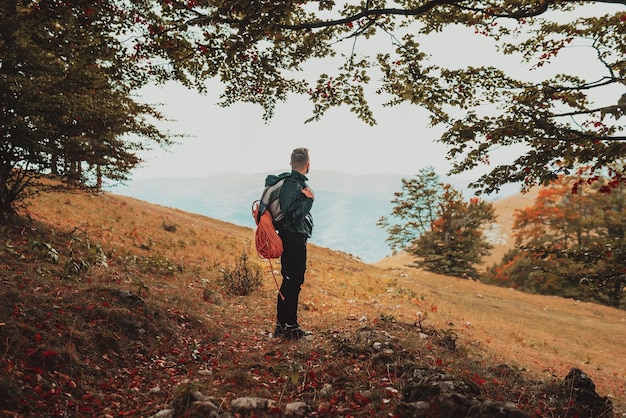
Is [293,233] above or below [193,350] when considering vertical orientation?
above

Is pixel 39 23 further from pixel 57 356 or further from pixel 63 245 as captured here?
pixel 63 245

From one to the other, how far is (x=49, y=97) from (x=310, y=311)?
8174mm

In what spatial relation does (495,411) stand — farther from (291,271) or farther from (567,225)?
(567,225)

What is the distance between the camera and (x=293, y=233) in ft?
20.6

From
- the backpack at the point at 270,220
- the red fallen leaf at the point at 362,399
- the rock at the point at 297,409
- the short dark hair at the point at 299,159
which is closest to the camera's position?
the rock at the point at 297,409

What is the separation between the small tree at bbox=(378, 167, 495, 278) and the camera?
134 ft

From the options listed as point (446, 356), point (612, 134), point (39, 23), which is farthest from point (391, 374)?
point (39, 23)

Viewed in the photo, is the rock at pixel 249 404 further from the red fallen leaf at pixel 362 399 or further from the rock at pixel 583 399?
the rock at pixel 583 399

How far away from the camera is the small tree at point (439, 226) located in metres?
41.0

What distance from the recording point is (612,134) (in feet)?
22.2

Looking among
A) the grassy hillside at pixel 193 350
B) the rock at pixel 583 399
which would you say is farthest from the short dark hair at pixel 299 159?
the rock at pixel 583 399

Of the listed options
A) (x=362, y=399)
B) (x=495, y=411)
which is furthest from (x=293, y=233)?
(x=495, y=411)

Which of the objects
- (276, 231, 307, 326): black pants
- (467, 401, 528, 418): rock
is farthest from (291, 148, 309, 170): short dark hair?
(467, 401, 528, 418): rock

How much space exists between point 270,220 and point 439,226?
1600 inches
